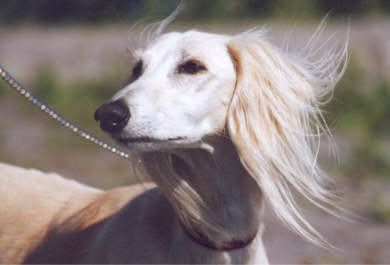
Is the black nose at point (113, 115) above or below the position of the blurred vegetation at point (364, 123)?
above

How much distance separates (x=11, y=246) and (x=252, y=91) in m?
1.25

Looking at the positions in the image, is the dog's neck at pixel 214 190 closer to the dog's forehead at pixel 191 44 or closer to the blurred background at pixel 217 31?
the dog's forehead at pixel 191 44

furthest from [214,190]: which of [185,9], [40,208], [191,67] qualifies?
[185,9]

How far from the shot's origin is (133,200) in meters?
2.53

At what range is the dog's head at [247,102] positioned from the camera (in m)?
2.20

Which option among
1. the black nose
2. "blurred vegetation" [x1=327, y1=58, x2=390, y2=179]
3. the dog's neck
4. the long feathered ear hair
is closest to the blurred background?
"blurred vegetation" [x1=327, y1=58, x2=390, y2=179]

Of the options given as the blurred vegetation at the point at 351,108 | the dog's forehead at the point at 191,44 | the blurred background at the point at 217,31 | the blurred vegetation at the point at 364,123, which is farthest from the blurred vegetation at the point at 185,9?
the blurred vegetation at the point at 364,123

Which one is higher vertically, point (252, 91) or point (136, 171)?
point (252, 91)

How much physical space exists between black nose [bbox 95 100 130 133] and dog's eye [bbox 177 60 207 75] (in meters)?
0.34

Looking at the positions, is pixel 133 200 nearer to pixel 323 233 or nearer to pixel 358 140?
pixel 323 233

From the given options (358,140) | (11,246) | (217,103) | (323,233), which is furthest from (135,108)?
(358,140)

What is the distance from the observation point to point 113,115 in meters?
2.05

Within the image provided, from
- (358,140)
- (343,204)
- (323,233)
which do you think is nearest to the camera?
(323,233)

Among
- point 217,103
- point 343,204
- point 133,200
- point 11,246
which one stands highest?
point 217,103
